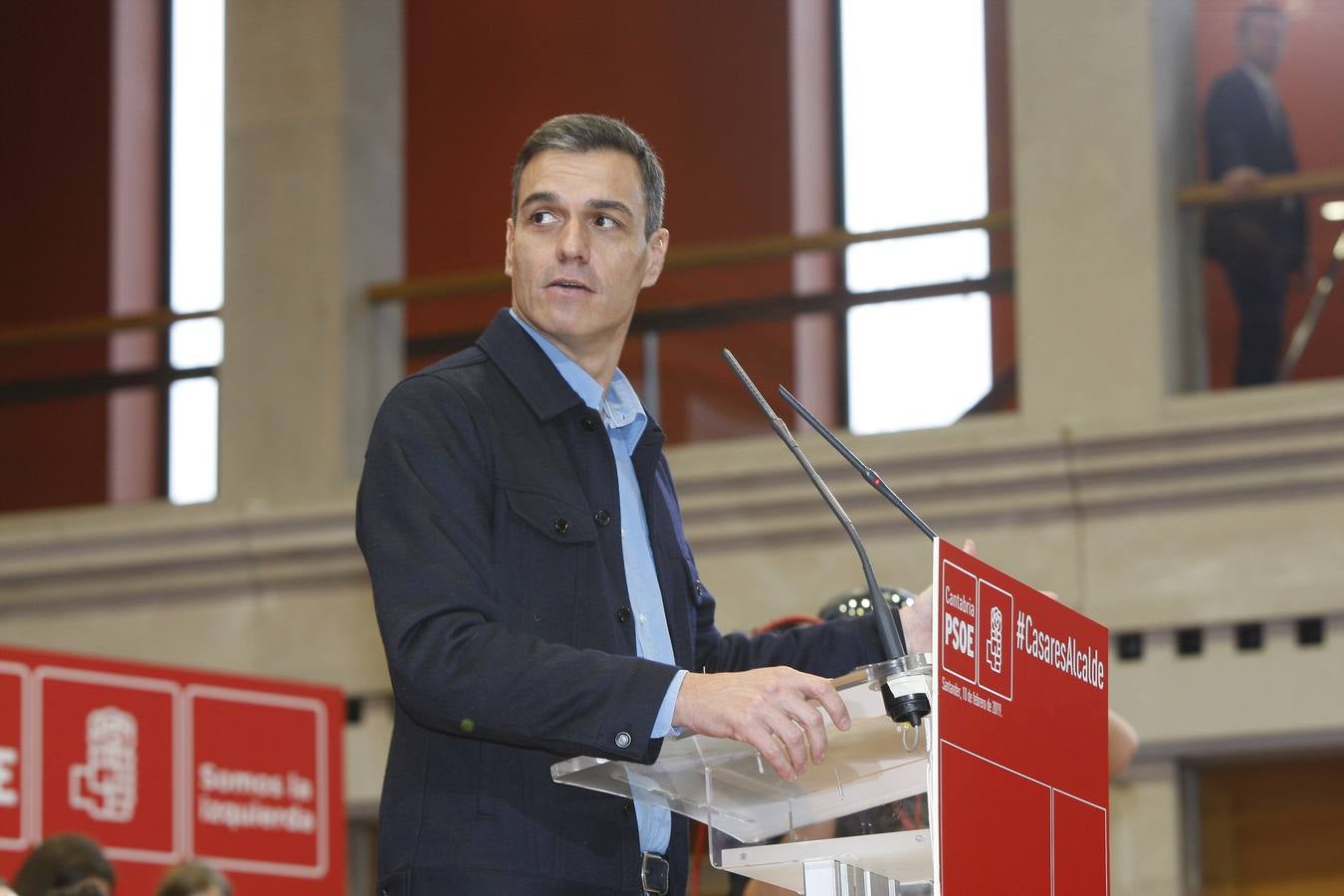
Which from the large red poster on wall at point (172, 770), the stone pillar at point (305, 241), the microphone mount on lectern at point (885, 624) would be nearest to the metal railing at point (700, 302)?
the stone pillar at point (305, 241)

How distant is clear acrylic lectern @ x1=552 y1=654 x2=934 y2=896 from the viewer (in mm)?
2105

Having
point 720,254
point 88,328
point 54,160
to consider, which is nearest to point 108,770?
point 720,254

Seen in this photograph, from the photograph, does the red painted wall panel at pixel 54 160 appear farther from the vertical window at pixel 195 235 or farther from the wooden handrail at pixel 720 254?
the wooden handrail at pixel 720 254

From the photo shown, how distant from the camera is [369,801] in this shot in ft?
23.8

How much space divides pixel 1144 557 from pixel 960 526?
1.74ft

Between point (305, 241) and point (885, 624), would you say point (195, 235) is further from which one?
point (885, 624)

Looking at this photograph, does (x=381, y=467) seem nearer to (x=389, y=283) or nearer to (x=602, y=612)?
(x=602, y=612)

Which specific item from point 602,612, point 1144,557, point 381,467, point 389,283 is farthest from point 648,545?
point 389,283

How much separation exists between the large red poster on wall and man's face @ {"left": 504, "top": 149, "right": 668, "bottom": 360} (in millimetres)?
3070

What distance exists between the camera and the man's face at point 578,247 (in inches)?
96.5

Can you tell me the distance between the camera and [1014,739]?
82.5 inches

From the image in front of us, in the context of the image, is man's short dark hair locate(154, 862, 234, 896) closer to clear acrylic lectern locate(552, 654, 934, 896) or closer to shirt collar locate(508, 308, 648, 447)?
shirt collar locate(508, 308, 648, 447)

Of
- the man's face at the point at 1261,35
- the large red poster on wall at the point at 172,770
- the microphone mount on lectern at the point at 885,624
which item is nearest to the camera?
the microphone mount on lectern at the point at 885,624

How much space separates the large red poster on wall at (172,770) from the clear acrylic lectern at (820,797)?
3.23m
